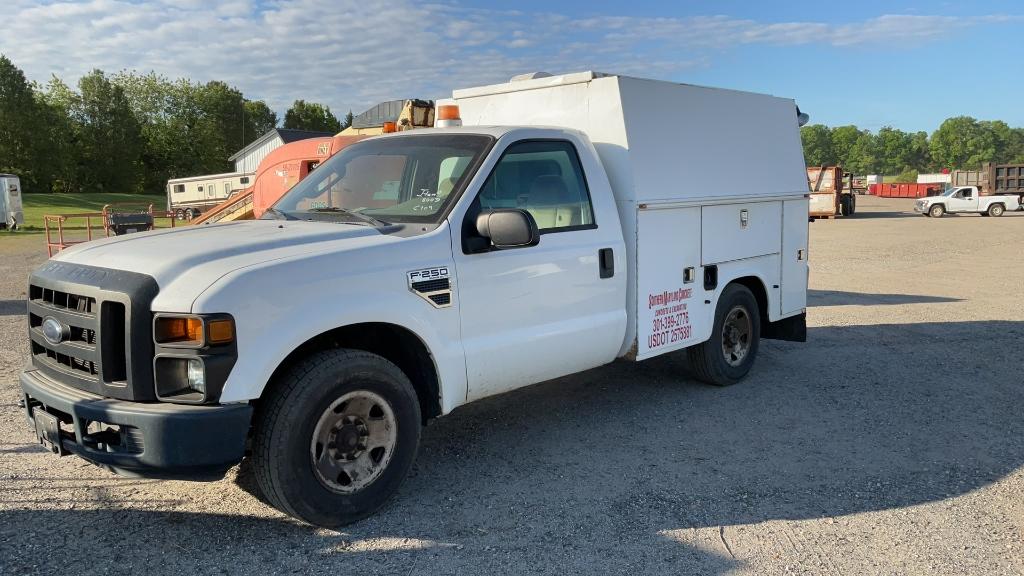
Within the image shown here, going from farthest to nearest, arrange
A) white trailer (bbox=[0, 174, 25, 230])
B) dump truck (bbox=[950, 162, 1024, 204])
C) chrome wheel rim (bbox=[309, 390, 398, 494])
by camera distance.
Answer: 1. dump truck (bbox=[950, 162, 1024, 204])
2. white trailer (bbox=[0, 174, 25, 230])
3. chrome wheel rim (bbox=[309, 390, 398, 494])

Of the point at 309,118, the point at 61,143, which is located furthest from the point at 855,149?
the point at 61,143

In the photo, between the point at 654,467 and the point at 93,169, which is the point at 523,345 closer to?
the point at 654,467

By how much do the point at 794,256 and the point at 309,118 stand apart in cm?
9628

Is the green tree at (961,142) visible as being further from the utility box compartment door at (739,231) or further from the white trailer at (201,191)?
the utility box compartment door at (739,231)

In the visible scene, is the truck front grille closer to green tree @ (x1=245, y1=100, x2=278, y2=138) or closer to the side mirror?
the side mirror

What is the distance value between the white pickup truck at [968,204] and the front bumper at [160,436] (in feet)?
138

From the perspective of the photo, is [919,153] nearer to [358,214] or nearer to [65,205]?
[65,205]

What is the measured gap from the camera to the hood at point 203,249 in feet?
11.4

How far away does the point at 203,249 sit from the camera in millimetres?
3803

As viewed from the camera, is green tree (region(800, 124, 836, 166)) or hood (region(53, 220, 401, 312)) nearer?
hood (region(53, 220, 401, 312))

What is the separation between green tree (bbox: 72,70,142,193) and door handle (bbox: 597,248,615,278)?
73.8 metres

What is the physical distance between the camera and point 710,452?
5.11m

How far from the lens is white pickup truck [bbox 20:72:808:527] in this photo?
346 cm

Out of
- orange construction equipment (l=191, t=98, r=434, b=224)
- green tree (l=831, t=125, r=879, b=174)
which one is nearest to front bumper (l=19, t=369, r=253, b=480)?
orange construction equipment (l=191, t=98, r=434, b=224)
